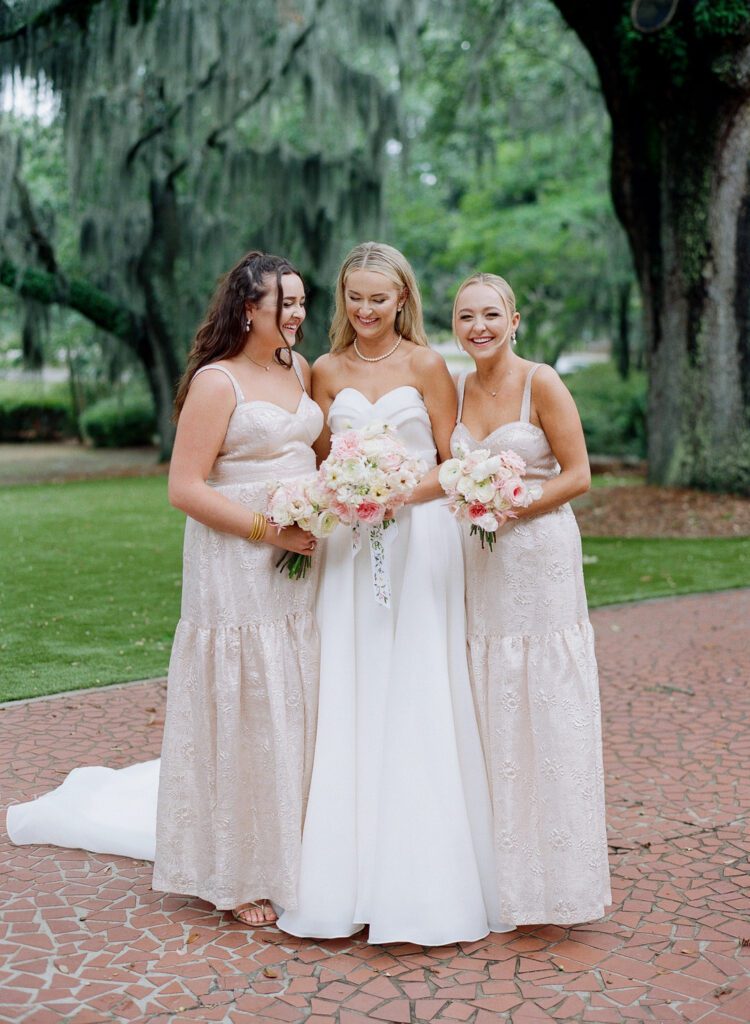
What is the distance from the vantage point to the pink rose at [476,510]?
309cm

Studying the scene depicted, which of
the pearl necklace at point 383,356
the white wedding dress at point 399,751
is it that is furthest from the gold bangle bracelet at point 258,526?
the pearl necklace at point 383,356

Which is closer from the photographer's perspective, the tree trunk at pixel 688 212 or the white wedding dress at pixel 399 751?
the white wedding dress at pixel 399 751

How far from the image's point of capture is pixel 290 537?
3307 mm

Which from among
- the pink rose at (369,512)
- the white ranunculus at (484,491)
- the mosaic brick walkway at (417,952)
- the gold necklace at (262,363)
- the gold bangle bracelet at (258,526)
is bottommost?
the mosaic brick walkway at (417,952)

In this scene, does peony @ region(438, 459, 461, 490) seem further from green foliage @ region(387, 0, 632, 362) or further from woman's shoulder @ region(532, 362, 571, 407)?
green foliage @ region(387, 0, 632, 362)

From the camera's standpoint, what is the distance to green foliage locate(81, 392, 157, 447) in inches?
Result: 993

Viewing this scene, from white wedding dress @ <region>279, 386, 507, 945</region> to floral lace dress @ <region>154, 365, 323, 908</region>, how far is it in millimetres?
77

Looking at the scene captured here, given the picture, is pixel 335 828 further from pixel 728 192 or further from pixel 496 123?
pixel 496 123

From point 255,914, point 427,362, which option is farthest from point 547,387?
point 255,914

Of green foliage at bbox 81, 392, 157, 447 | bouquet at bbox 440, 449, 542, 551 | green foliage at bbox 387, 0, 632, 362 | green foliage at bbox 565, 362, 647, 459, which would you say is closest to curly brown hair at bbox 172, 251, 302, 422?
bouquet at bbox 440, 449, 542, 551

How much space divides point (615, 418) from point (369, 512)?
726 inches

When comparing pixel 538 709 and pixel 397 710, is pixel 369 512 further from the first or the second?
pixel 538 709

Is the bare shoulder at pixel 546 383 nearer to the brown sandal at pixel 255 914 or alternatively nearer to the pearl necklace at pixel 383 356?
the pearl necklace at pixel 383 356

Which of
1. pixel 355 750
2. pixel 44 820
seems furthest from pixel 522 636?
pixel 44 820
